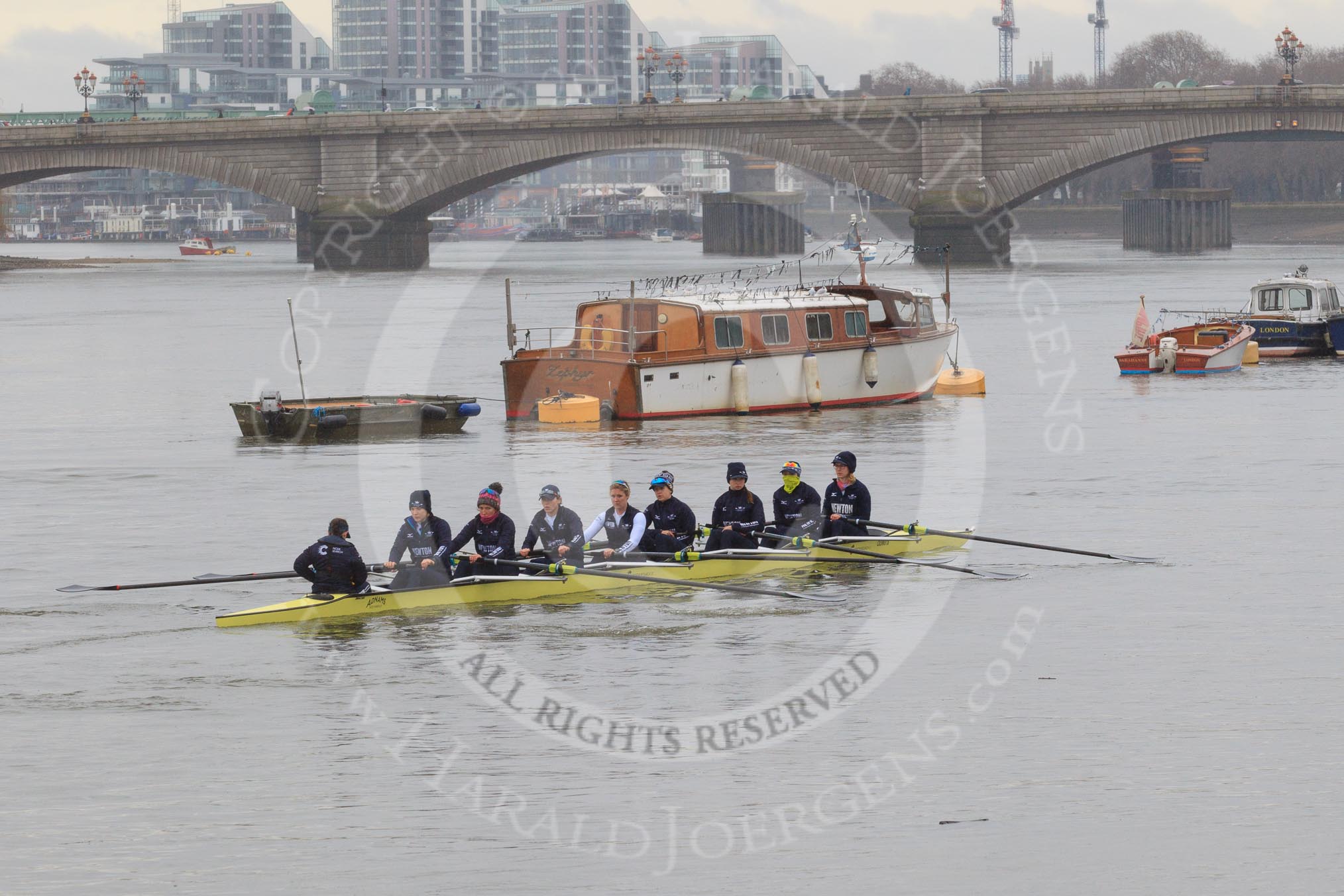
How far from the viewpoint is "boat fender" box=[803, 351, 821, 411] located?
48.3 metres

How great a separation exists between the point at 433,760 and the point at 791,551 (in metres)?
9.27

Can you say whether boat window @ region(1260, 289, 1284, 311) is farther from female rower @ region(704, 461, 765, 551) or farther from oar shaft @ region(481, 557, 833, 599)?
oar shaft @ region(481, 557, 833, 599)

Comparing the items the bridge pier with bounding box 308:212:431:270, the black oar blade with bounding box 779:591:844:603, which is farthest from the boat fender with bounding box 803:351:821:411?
the bridge pier with bounding box 308:212:431:270

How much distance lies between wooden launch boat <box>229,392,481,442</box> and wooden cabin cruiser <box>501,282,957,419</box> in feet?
9.45

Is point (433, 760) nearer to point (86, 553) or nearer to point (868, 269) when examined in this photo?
point (86, 553)

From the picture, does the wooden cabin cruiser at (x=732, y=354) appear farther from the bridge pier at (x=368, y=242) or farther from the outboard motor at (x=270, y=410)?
the bridge pier at (x=368, y=242)

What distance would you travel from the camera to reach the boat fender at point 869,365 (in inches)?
1950

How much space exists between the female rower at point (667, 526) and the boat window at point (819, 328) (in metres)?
22.1

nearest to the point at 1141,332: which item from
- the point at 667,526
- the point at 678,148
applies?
the point at 667,526

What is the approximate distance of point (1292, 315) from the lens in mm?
65000

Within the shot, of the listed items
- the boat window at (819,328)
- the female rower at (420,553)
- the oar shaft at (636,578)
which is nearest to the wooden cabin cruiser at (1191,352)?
the boat window at (819,328)

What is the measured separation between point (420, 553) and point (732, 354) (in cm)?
2337

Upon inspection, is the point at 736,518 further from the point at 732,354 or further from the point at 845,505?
the point at 732,354

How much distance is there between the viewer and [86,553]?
29.8m
